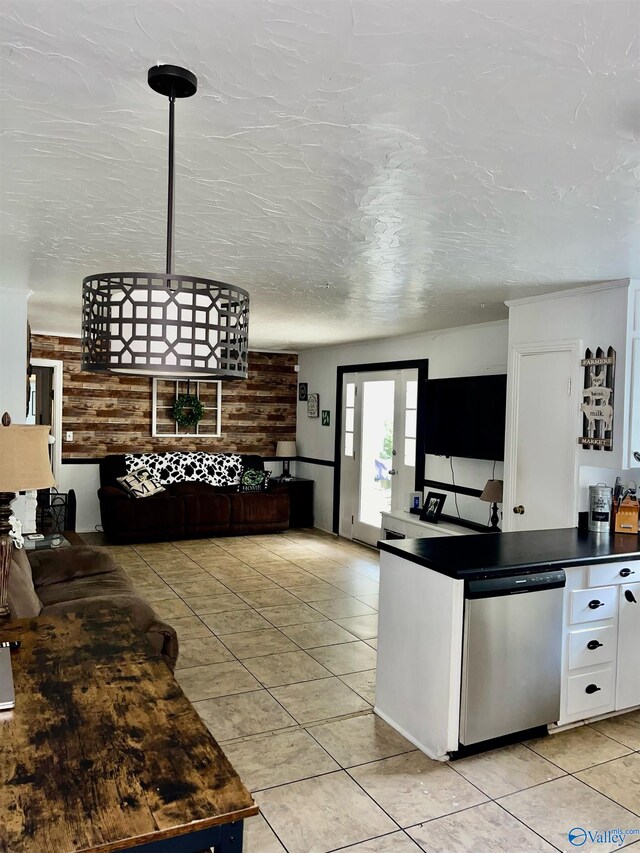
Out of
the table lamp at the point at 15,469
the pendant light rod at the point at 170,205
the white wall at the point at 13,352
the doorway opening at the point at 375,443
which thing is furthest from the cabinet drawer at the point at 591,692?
the white wall at the point at 13,352

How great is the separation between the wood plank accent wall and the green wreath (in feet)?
0.90

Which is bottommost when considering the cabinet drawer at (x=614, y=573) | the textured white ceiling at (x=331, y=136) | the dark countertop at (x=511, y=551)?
the cabinet drawer at (x=614, y=573)

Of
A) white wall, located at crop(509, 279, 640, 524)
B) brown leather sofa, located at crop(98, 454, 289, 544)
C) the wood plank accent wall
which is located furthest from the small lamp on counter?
the wood plank accent wall

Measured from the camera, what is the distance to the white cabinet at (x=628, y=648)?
3.30 meters

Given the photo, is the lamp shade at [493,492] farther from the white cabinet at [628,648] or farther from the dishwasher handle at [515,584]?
the dishwasher handle at [515,584]

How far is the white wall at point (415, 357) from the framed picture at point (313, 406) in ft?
0.23

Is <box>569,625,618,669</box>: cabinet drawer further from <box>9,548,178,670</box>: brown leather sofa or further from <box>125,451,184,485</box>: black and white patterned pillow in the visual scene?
<box>125,451,184,485</box>: black and white patterned pillow

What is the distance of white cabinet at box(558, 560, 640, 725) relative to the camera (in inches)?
124

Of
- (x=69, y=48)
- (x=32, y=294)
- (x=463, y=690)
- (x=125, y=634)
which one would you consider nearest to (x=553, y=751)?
(x=463, y=690)

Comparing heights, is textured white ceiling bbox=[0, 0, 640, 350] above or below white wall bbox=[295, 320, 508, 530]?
above

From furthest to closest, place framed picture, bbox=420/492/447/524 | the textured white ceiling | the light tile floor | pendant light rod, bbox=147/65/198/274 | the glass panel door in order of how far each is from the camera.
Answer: the glass panel door < framed picture, bbox=420/492/447/524 < the light tile floor < pendant light rod, bbox=147/65/198/274 < the textured white ceiling

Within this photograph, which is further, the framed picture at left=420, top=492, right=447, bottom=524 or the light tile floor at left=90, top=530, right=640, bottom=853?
the framed picture at left=420, top=492, right=447, bottom=524

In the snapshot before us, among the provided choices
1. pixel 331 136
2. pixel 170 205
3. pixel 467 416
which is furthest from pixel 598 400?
pixel 170 205

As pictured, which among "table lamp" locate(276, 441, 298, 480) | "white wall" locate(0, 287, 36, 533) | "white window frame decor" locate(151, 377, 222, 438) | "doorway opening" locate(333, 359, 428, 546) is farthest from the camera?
"table lamp" locate(276, 441, 298, 480)
